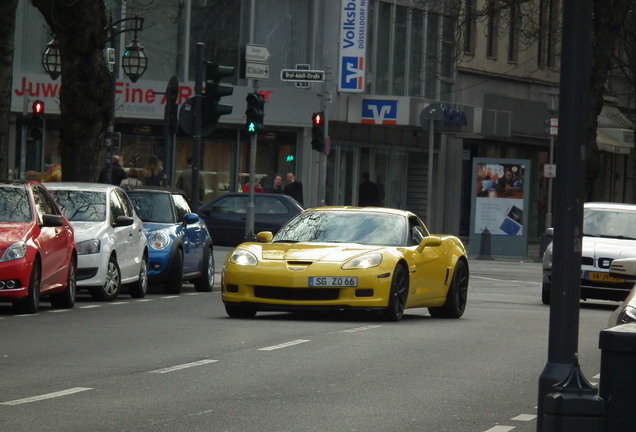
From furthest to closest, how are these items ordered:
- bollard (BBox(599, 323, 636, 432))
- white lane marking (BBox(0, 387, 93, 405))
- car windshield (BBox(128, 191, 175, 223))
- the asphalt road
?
1. car windshield (BBox(128, 191, 175, 223))
2. white lane marking (BBox(0, 387, 93, 405))
3. the asphalt road
4. bollard (BBox(599, 323, 636, 432))

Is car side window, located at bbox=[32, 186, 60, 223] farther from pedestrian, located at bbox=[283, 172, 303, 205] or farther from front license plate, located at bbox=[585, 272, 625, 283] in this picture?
pedestrian, located at bbox=[283, 172, 303, 205]

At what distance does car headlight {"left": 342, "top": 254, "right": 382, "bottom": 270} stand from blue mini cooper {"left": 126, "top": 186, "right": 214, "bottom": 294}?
21.5ft

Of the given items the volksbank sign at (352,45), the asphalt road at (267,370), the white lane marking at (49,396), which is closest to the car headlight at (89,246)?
the asphalt road at (267,370)

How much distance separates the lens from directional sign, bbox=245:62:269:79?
1172 inches

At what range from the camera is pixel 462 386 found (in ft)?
41.8

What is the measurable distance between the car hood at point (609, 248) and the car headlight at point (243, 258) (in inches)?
277

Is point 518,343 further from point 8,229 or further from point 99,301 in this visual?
point 99,301

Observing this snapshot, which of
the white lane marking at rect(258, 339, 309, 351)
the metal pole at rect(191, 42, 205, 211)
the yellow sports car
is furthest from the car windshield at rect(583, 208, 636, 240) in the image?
the white lane marking at rect(258, 339, 309, 351)

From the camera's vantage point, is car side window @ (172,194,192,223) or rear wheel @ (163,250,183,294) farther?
car side window @ (172,194,192,223)

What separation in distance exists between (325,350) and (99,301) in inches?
326

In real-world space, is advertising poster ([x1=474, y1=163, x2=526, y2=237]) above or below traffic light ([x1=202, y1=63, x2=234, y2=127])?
below

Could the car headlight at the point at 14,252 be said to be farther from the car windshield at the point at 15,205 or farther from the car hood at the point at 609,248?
the car hood at the point at 609,248

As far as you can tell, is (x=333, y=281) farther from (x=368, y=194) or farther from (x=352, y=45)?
(x=352, y=45)

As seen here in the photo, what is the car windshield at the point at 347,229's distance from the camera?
802 inches
